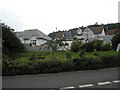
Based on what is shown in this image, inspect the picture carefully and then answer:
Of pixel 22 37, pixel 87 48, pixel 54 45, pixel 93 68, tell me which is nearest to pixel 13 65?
pixel 93 68

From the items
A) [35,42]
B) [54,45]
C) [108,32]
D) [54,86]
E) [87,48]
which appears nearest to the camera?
[54,86]

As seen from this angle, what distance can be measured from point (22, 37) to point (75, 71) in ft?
139

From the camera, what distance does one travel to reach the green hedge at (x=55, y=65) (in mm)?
10984

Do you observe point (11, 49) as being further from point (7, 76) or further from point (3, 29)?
point (7, 76)

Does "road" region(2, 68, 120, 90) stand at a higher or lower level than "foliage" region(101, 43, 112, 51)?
lower

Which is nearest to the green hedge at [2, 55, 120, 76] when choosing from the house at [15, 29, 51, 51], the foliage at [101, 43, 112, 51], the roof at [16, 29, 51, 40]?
the foliage at [101, 43, 112, 51]

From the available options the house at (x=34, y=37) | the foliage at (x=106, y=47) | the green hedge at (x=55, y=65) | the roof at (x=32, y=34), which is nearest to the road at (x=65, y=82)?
the green hedge at (x=55, y=65)

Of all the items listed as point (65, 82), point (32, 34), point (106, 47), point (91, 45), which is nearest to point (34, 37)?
point (32, 34)

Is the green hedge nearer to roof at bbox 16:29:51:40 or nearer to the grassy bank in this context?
the grassy bank

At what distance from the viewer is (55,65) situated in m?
11.8

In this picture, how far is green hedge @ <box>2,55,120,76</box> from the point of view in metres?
11.0

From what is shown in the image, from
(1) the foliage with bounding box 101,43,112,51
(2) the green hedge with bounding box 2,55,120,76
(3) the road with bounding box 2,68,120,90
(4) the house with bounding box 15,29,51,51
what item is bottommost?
(3) the road with bounding box 2,68,120,90

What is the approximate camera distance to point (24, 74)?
36.3 ft

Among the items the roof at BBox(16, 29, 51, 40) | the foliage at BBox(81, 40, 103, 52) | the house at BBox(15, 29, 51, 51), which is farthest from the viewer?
the roof at BBox(16, 29, 51, 40)
